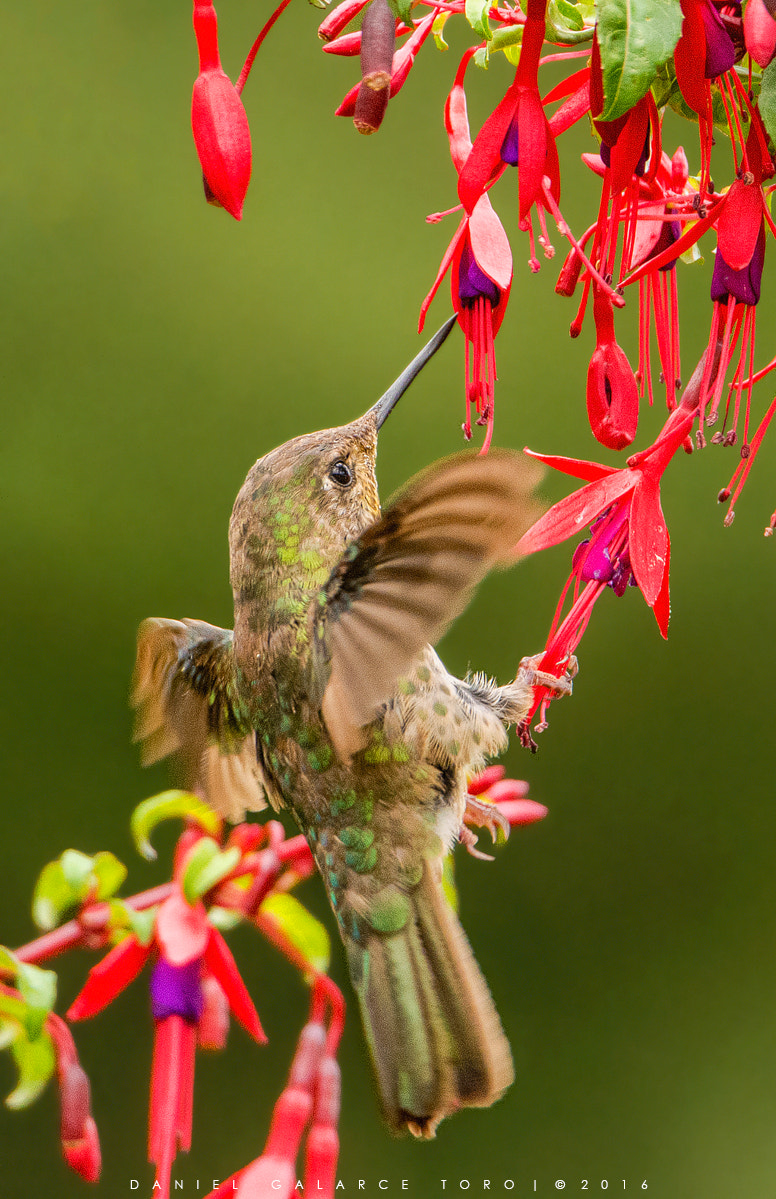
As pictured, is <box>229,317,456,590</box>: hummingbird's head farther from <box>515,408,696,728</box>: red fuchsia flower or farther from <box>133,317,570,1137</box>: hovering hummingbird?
<box>515,408,696,728</box>: red fuchsia flower

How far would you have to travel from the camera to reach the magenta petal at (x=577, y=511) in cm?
54

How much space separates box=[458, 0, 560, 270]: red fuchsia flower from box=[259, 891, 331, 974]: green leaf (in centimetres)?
35

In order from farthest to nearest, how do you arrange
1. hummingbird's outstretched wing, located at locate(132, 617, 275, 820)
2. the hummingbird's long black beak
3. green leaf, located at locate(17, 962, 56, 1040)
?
hummingbird's outstretched wing, located at locate(132, 617, 275, 820)
the hummingbird's long black beak
green leaf, located at locate(17, 962, 56, 1040)

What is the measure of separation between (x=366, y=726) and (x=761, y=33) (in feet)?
1.49

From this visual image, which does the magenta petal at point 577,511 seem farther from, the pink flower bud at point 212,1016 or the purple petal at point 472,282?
the pink flower bud at point 212,1016

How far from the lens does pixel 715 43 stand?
43 cm

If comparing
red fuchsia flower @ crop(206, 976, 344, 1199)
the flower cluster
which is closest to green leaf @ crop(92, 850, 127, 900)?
the flower cluster

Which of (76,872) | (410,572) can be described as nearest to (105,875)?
(76,872)

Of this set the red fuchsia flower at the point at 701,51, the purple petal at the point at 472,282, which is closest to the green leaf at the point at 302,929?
the purple petal at the point at 472,282

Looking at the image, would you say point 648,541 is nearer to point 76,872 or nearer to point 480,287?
point 480,287

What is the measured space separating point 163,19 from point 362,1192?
5.57 ft

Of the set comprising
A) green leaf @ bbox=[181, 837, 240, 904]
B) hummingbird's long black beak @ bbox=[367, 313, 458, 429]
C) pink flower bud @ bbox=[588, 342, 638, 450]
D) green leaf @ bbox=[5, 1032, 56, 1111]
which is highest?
hummingbird's long black beak @ bbox=[367, 313, 458, 429]

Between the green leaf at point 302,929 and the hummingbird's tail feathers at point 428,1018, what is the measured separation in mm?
114

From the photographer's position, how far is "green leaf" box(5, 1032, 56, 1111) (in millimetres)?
610
